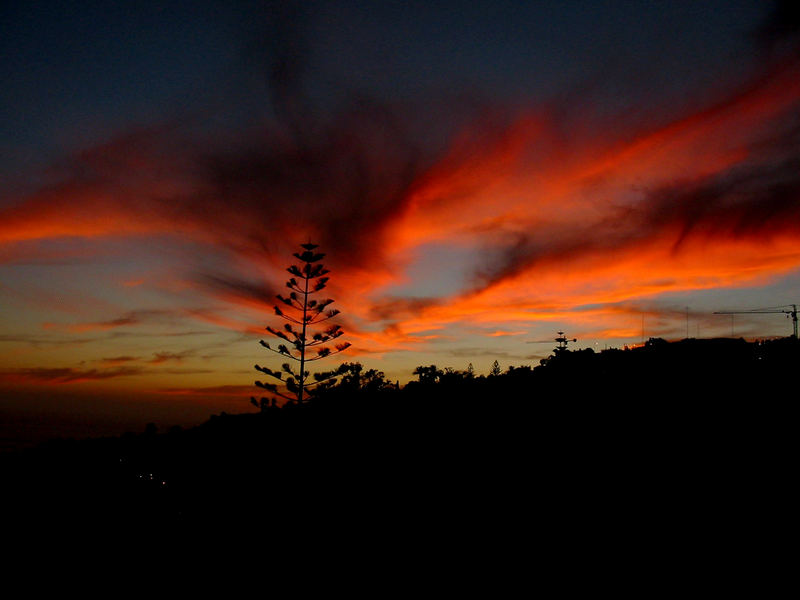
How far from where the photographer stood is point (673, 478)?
9898 millimetres

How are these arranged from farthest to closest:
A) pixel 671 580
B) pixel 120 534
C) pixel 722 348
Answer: pixel 722 348
pixel 120 534
pixel 671 580

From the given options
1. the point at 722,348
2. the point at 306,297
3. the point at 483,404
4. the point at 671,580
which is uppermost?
the point at 306,297

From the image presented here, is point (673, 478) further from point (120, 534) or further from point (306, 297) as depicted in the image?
point (306, 297)

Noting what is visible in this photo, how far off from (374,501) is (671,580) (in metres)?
5.90

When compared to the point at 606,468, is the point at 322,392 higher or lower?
higher

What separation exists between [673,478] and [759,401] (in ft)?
16.2

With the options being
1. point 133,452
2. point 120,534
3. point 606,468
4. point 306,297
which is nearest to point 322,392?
point 306,297

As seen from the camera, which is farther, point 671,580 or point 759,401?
point 759,401

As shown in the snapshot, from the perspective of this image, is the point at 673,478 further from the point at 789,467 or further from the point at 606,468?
the point at 789,467

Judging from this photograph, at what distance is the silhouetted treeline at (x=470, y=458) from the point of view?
10.3 metres

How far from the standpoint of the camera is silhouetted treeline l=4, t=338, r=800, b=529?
10305 mm

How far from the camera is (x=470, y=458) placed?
12.6 m

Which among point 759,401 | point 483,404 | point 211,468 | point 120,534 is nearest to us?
point 120,534

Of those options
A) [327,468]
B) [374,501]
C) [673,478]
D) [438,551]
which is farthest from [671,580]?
[327,468]
